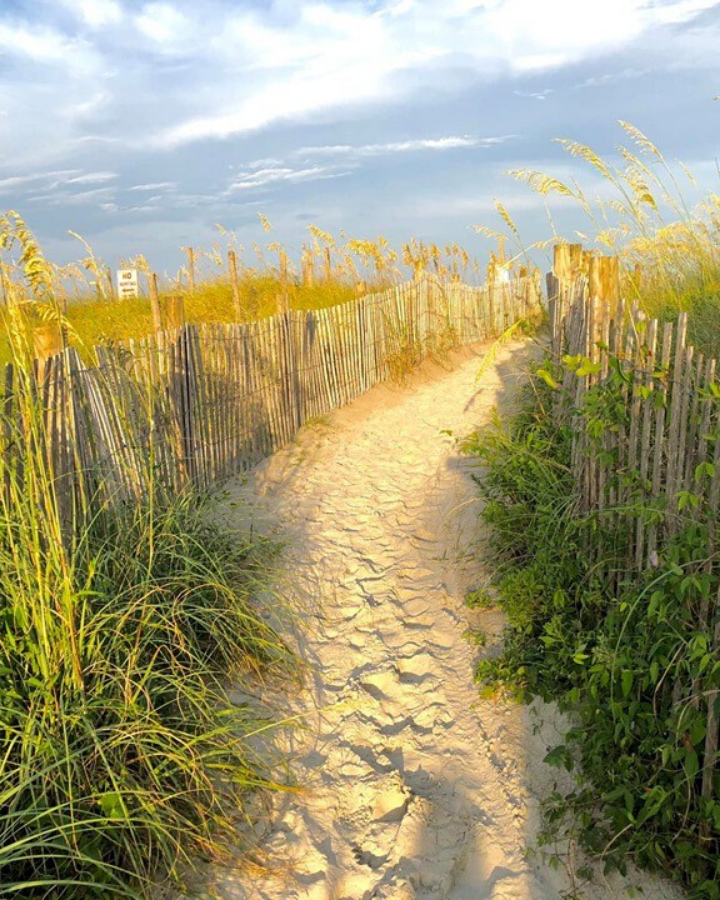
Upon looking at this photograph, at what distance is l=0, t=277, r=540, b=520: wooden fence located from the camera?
3824 mm

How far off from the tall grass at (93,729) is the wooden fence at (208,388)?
39cm

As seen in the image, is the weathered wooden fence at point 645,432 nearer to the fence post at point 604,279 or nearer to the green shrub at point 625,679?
the green shrub at point 625,679

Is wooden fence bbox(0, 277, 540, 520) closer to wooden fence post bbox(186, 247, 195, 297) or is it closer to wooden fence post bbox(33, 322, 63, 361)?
wooden fence post bbox(33, 322, 63, 361)

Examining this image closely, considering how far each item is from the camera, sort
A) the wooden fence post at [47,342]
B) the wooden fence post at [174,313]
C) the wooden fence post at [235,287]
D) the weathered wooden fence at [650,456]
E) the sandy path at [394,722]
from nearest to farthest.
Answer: the weathered wooden fence at [650,456]
the sandy path at [394,722]
the wooden fence post at [47,342]
the wooden fence post at [174,313]
the wooden fence post at [235,287]

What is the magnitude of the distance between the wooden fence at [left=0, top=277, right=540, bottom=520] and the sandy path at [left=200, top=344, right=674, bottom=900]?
68 centimetres

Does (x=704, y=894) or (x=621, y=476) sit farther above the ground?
(x=621, y=476)

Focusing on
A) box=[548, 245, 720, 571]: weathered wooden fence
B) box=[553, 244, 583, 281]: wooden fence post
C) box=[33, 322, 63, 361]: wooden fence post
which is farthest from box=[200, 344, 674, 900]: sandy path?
box=[33, 322, 63, 361]: wooden fence post

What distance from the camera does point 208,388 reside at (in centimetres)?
596

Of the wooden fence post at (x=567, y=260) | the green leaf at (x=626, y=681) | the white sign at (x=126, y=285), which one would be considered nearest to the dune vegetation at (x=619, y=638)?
the green leaf at (x=626, y=681)

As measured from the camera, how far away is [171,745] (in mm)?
2818

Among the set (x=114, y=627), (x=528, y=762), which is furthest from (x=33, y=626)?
(x=528, y=762)

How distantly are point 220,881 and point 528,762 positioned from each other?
1343 millimetres

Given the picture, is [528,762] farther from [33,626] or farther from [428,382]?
[428,382]

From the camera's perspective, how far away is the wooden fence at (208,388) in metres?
3.82
